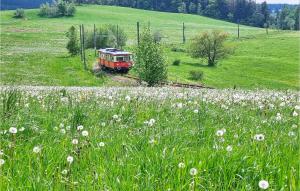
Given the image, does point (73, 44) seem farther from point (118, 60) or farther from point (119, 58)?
point (119, 58)

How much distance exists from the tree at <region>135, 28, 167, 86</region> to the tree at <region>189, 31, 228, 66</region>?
47474 mm

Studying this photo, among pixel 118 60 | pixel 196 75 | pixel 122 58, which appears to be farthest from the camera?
pixel 196 75

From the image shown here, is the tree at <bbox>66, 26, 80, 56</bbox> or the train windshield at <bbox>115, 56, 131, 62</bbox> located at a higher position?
the tree at <bbox>66, 26, 80, 56</bbox>

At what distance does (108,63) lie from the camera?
7694 centimetres

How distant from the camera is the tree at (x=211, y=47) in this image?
113 meters

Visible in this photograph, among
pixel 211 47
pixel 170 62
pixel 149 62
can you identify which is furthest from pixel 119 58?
pixel 211 47

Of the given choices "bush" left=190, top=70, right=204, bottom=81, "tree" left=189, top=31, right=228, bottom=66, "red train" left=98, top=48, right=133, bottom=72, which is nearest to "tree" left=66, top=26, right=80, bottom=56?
"red train" left=98, top=48, right=133, bottom=72

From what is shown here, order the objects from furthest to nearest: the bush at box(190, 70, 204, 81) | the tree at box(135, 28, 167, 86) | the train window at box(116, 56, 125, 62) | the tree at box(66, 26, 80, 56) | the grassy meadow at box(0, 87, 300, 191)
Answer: the tree at box(66, 26, 80, 56), the bush at box(190, 70, 204, 81), the train window at box(116, 56, 125, 62), the tree at box(135, 28, 167, 86), the grassy meadow at box(0, 87, 300, 191)

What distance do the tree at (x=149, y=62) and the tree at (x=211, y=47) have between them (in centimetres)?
4747

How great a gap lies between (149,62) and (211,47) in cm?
5132

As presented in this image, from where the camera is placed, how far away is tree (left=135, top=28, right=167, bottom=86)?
6406 centimetres

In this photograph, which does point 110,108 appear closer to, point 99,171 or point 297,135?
point 297,135

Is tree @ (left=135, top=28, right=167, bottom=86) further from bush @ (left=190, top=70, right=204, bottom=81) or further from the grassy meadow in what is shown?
the grassy meadow

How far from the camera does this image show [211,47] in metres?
114
